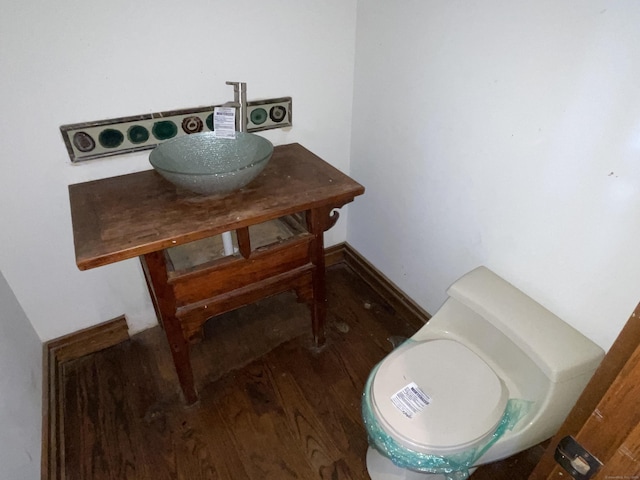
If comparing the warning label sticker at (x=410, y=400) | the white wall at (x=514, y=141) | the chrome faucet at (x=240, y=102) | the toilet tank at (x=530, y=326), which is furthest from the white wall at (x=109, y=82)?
the warning label sticker at (x=410, y=400)

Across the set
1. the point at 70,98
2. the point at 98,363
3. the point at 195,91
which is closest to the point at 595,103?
the point at 195,91

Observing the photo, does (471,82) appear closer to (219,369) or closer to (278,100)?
(278,100)

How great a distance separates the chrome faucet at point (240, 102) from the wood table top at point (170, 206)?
169 mm

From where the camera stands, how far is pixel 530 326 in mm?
1070

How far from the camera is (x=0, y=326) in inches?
44.9

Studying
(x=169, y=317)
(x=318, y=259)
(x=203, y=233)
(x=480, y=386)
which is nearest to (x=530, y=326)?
(x=480, y=386)

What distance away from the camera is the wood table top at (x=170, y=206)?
98 centimetres

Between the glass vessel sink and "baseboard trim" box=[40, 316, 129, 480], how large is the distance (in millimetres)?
761

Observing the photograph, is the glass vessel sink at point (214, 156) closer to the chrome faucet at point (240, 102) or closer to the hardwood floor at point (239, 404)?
the chrome faucet at point (240, 102)

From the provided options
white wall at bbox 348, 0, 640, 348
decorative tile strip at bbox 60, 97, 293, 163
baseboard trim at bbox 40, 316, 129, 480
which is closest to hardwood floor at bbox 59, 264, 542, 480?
baseboard trim at bbox 40, 316, 129, 480

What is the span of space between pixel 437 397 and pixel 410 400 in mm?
72

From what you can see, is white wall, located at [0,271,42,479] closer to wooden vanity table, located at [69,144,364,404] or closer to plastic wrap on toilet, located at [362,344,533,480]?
wooden vanity table, located at [69,144,364,404]

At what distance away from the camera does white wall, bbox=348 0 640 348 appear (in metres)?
0.86

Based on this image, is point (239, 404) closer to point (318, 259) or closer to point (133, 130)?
point (318, 259)
